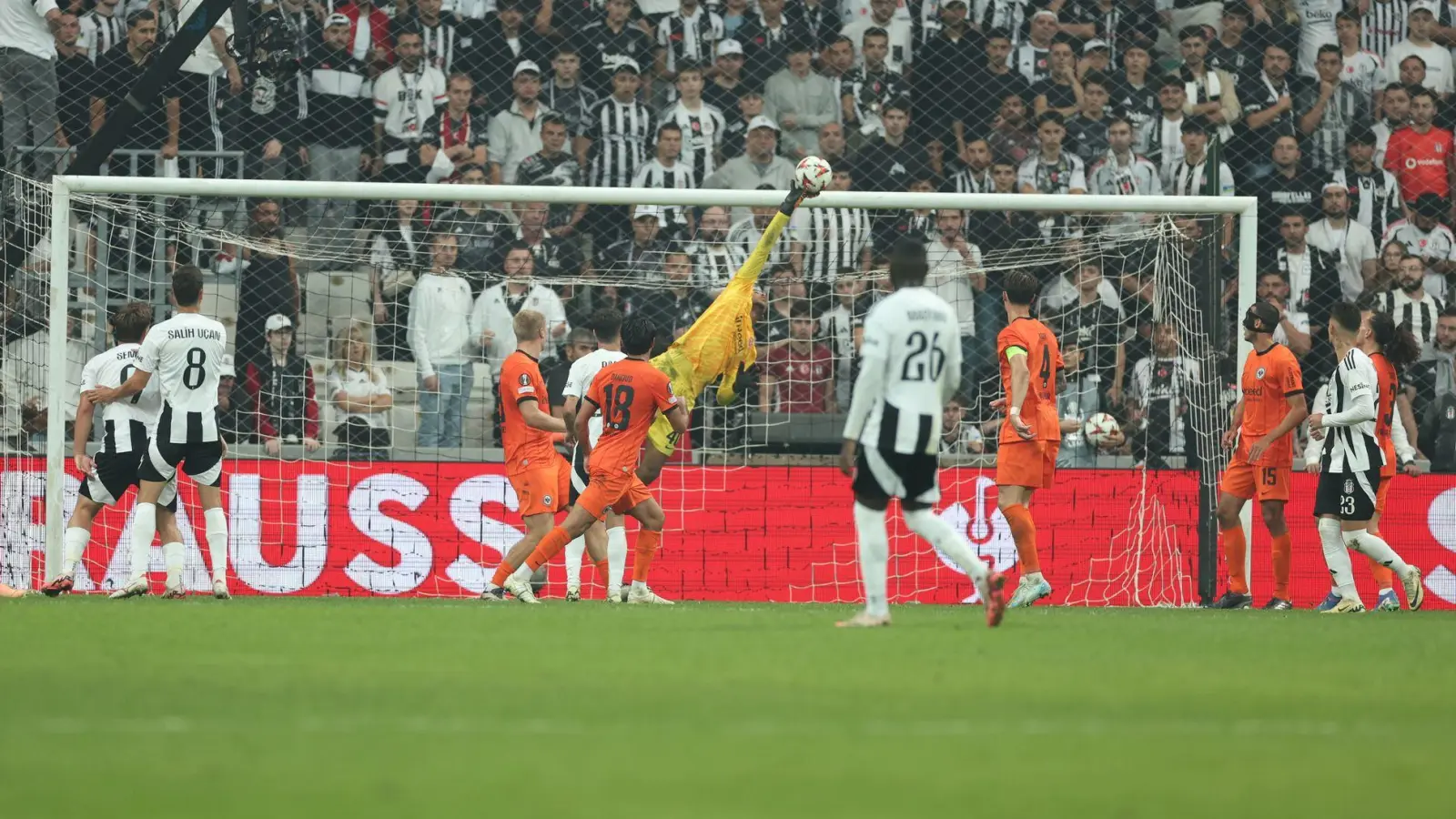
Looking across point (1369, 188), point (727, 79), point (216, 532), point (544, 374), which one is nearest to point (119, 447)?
point (216, 532)

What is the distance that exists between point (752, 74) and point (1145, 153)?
433cm

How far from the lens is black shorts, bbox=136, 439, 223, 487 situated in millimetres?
12055

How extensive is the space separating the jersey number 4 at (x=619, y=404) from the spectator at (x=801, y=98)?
24.6 feet

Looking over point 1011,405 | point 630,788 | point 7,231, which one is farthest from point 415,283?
point 630,788

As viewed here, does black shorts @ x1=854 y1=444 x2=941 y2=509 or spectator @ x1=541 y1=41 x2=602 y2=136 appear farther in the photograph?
spectator @ x1=541 y1=41 x2=602 y2=136

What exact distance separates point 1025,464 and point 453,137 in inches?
326

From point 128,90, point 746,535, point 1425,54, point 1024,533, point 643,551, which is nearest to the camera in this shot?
point 1024,533

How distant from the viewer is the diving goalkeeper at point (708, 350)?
12.9m

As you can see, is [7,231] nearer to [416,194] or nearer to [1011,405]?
[416,194]

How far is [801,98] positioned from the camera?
18953mm

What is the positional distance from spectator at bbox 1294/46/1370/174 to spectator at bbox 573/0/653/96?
729 centimetres

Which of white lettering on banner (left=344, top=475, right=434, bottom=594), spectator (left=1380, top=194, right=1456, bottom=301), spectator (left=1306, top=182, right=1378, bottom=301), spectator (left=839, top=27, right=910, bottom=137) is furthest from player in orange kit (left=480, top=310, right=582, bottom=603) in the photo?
spectator (left=1380, top=194, right=1456, bottom=301)

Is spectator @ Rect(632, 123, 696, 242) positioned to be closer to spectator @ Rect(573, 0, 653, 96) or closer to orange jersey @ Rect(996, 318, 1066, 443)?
spectator @ Rect(573, 0, 653, 96)

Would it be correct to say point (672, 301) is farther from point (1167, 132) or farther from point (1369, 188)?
point (1369, 188)
